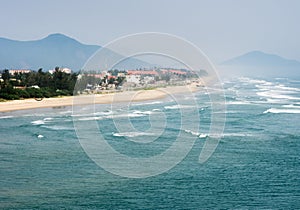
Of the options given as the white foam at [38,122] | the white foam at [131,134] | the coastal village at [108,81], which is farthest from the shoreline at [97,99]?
the white foam at [131,134]

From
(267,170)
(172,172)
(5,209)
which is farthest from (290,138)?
(5,209)

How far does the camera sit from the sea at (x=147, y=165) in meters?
12.3

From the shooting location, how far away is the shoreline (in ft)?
118

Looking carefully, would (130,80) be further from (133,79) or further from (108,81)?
(108,81)

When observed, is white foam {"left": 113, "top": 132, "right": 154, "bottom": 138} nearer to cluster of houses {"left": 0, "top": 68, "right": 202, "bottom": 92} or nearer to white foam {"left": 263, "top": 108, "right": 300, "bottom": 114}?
white foam {"left": 263, "top": 108, "right": 300, "bottom": 114}

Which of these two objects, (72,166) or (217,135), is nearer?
(72,166)

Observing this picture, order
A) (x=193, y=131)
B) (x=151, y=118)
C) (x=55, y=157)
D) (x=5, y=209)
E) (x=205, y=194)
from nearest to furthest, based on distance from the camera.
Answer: (x=5, y=209) → (x=205, y=194) → (x=55, y=157) → (x=193, y=131) → (x=151, y=118)

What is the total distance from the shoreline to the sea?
9108mm

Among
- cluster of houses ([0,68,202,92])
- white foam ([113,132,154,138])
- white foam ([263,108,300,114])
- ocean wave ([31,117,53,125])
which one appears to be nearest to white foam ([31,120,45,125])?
ocean wave ([31,117,53,125])

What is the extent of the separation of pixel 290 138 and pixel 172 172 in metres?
8.26

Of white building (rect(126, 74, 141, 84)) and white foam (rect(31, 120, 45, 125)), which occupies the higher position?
white building (rect(126, 74, 141, 84))

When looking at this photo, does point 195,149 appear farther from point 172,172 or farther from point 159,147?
point 172,172

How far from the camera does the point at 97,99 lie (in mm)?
41938

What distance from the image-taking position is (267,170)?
601 inches
